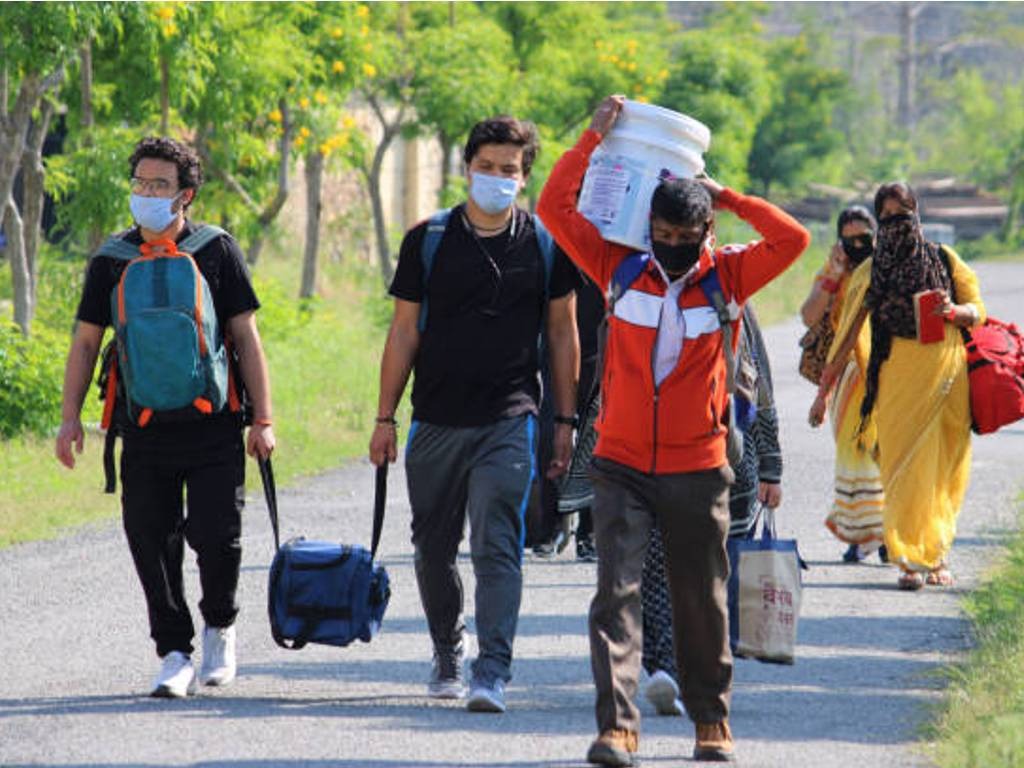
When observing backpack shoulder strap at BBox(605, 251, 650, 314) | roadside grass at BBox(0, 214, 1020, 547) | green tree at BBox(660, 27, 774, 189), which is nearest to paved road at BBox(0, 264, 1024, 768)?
roadside grass at BBox(0, 214, 1020, 547)

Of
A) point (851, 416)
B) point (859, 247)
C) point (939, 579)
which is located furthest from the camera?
point (851, 416)

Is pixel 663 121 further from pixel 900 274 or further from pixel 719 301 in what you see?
pixel 900 274

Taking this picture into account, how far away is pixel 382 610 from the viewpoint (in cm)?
768

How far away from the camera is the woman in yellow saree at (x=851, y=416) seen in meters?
10.8

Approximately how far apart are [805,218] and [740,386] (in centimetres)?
5717

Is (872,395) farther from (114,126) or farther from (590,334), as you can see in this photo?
(114,126)

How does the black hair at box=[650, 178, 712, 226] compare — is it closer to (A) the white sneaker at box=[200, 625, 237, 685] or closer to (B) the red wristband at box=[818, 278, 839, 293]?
(A) the white sneaker at box=[200, 625, 237, 685]

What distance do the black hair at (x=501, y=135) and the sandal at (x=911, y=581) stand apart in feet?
12.0

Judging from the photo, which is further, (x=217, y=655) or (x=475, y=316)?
(x=217, y=655)

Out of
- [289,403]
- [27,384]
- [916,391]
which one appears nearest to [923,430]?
[916,391]

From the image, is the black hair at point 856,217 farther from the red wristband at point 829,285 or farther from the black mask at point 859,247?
the red wristband at point 829,285

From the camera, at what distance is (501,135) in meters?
7.34

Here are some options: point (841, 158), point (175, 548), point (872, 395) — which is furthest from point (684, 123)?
point (841, 158)

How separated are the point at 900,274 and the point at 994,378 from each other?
59 cm
